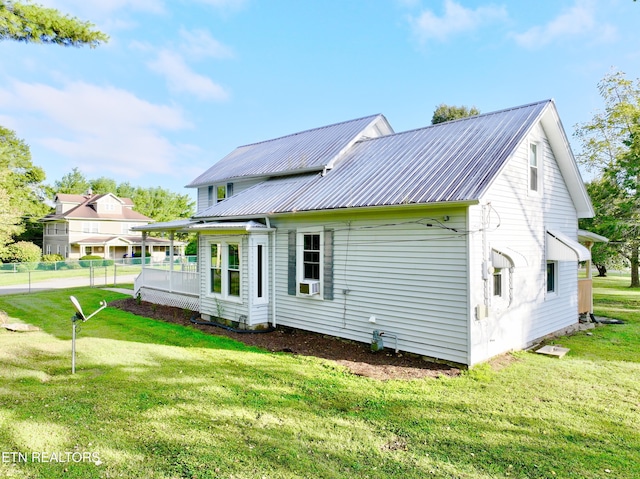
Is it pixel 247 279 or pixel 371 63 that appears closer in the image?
pixel 247 279

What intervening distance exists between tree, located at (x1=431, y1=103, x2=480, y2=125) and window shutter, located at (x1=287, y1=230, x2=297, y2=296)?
27.2 meters

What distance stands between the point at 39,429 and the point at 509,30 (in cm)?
1832

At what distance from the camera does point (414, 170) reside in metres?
8.56

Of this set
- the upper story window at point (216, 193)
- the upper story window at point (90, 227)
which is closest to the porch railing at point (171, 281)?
the upper story window at point (216, 193)

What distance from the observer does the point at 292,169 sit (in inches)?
488

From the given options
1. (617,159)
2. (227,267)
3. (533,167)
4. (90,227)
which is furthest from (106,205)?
(617,159)

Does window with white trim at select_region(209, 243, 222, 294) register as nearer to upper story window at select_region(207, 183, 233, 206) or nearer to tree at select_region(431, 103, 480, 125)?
upper story window at select_region(207, 183, 233, 206)

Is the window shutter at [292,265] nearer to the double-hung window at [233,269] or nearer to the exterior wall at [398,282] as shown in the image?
the exterior wall at [398,282]

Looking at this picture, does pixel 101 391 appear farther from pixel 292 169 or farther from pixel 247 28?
pixel 247 28

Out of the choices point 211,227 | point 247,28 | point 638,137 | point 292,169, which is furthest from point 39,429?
point 638,137

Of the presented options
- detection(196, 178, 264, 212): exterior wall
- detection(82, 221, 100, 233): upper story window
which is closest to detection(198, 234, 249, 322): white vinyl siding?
detection(196, 178, 264, 212): exterior wall

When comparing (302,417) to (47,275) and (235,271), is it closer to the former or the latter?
(235,271)

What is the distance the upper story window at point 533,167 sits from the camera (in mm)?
9084

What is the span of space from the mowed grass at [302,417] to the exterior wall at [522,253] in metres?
0.77
